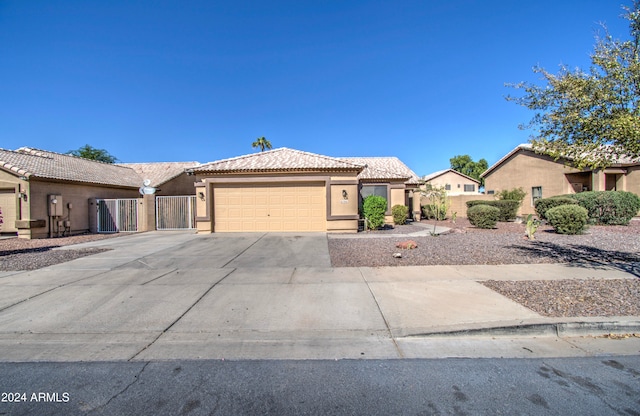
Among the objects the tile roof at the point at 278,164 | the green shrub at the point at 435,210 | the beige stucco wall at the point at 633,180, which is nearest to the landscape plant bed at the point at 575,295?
the tile roof at the point at 278,164

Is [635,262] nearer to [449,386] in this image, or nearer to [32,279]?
[449,386]

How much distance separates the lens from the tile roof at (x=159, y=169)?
2626 cm

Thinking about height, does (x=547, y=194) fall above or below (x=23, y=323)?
above

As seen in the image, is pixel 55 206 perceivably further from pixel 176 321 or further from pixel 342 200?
pixel 176 321

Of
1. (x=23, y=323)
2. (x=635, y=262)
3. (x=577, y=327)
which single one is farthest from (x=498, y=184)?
(x=23, y=323)

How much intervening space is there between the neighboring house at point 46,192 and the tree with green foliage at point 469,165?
56.9 metres

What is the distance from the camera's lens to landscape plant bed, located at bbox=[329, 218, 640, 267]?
8.55m

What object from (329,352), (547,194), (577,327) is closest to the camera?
(329,352)

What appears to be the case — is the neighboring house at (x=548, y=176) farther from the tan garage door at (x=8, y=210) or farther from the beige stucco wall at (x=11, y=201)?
the tan garage door at (x=8, y=210)

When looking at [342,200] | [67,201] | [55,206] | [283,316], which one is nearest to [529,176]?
[342,200]

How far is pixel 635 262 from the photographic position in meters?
8.06

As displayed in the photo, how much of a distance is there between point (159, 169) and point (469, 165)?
175 feet

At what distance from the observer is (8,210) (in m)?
16.1

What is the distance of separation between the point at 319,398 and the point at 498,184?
32280 mm
